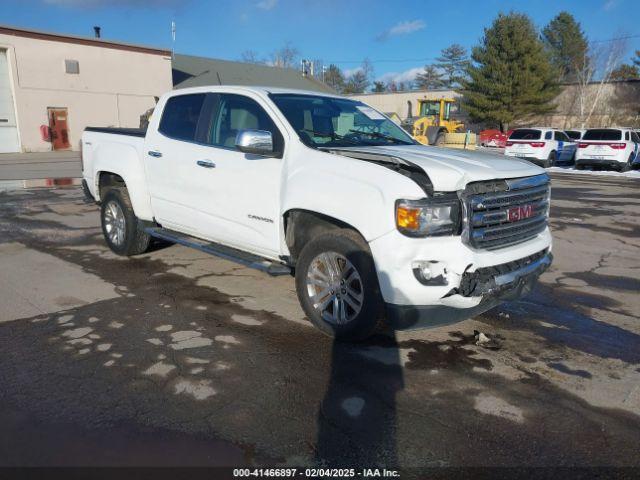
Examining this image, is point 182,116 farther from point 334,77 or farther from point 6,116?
point 334,77

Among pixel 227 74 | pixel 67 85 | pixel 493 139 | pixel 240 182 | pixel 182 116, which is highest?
pixel 227 74

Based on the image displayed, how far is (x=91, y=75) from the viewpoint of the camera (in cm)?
3183

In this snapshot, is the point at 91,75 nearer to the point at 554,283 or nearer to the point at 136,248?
the point at 136,248

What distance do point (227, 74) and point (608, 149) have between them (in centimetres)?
2951

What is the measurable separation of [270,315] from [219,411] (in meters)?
1.67

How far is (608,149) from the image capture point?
2180 cm

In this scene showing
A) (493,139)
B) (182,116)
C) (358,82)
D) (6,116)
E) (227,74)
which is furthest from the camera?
(358,82)

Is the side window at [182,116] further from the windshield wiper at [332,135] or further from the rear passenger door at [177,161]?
the windshield wiper at [332,135]

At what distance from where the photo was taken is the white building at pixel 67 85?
28.8 meters

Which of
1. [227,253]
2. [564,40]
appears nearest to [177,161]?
[227,253]

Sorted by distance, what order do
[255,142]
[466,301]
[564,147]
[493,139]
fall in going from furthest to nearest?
[493,139] → [564,147] → [255,142] → [466,301]

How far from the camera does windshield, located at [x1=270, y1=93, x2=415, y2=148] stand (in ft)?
15.9

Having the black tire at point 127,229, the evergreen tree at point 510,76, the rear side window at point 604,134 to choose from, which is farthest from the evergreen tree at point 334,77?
the black tire at point 127,229

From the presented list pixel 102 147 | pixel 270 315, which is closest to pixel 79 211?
pixel 102 147
